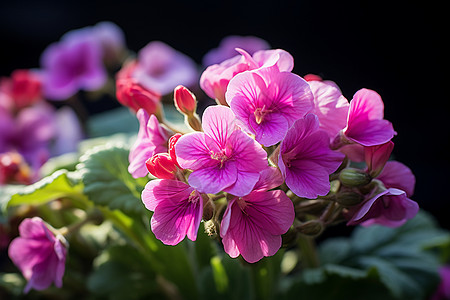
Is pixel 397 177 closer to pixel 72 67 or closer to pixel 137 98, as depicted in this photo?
pixel 137 98

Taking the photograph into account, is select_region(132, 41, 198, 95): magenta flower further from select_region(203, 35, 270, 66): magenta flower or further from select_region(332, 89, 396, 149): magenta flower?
select_region(332, 89, 396, 149): magenta flower

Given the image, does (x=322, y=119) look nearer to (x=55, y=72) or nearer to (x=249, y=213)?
(x=249, y=213)

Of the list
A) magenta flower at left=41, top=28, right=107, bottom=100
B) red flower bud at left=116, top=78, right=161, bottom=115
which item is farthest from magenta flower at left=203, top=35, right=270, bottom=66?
red flower bud at left=116, top=78, right=161, bottom=115

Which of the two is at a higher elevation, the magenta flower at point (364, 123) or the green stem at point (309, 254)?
the magenta flower at point (364, 123)

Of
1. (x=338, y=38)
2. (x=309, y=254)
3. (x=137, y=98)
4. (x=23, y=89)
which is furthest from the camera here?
(x=338, y=38)

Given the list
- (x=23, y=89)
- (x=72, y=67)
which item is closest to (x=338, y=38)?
(x=72, y=67)

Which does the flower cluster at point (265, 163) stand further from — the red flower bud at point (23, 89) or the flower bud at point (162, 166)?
the red flower bud at point (23, 89)

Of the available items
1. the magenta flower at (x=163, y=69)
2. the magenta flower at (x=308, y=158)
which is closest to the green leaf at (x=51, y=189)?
the magenta flower at (x=308, y=158)

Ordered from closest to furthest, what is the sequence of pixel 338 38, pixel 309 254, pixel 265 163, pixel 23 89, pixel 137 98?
pixel 265 163
pixel 137 98
pixel 309 254
pixel 23 89
pixel 338 38
